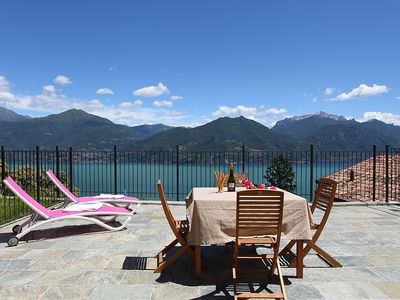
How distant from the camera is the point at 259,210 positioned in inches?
116

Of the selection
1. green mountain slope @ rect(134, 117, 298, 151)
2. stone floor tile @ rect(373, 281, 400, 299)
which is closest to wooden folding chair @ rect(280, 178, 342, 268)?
stone floor tile @ rect(373, 281, 400, 299)

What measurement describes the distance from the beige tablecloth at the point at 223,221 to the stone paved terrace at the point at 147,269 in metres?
0.45

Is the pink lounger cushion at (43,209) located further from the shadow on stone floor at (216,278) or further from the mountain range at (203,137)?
the mountain range at (203,137)

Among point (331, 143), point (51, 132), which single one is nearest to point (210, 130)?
point (331, 143)

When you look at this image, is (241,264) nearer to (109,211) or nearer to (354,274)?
(354,274)

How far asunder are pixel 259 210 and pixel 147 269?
1.47m

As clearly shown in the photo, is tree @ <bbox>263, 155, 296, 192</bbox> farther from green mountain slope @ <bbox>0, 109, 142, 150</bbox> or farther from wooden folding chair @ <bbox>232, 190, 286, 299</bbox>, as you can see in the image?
green mountain slope @ <bbox>0, 109, 142, 150</bbox>

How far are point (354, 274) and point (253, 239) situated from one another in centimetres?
118

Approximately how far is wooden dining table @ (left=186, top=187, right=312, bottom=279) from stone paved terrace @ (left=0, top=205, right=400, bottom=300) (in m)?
0.31

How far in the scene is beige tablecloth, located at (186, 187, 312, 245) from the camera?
126 inches

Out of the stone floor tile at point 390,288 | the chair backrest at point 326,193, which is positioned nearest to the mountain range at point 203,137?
the chair backrest at point 326,193

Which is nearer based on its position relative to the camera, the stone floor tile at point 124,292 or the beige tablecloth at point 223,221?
the stone floor tile at point 124,292

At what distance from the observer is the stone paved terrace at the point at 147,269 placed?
2.99m

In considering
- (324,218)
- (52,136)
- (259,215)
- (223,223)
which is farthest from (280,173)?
(52,136)
